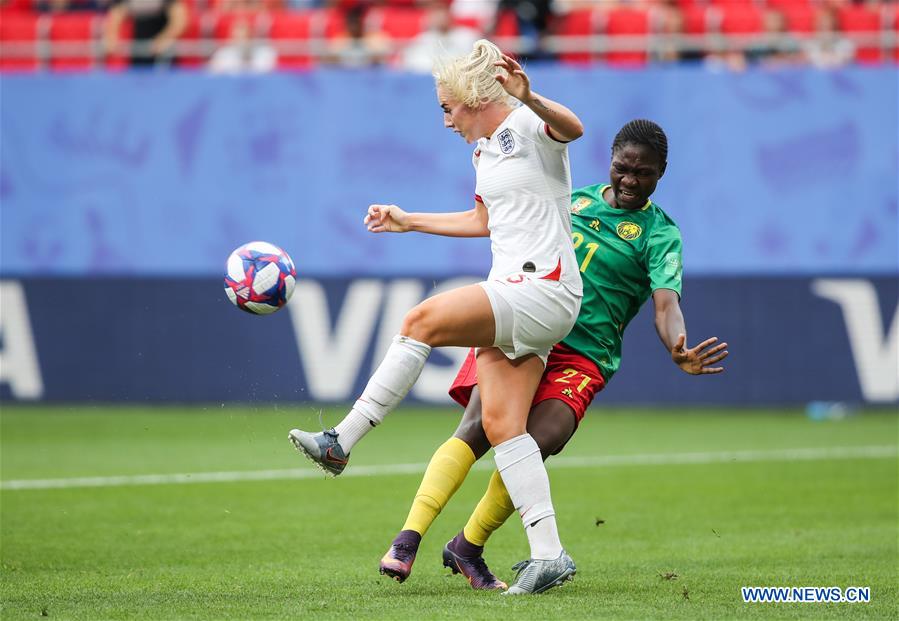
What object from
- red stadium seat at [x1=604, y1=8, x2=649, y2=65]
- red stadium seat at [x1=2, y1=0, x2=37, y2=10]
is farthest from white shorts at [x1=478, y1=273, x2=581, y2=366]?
red stadium seat at [x1=2, y1=0, x2=37, y2=10]

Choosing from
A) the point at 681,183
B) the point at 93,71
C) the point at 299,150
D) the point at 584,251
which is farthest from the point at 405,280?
the point at 584,251

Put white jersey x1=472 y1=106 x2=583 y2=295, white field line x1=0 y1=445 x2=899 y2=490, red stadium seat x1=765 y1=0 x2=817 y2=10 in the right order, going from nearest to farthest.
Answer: white jersey x1=472 y1=106 x2=583 y2=295, white field line x1=0 y1=445 x2=899 y2=490, red stadium seat x1=765 y1=0 x2=817 y2=10

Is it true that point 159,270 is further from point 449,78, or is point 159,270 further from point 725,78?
point 449,78

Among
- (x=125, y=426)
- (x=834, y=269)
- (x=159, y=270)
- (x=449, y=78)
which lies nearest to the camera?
(x=449, y=78)

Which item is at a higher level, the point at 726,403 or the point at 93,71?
the point at 93,71

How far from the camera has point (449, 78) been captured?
249 inches

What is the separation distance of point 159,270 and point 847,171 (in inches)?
342

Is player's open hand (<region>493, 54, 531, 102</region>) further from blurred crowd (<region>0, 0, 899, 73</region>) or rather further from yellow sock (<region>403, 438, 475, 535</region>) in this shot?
blurred crowd (<region>0, 0, 899, 73</region>)

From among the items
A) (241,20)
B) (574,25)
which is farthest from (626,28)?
(241,20)

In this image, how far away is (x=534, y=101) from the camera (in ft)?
19.6

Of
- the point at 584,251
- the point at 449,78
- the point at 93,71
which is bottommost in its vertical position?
the point at 93,71

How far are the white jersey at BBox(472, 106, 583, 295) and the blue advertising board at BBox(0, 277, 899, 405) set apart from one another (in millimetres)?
10415

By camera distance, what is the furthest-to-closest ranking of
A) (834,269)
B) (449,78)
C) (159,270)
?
(159,270) < (834,269) < (449,78)

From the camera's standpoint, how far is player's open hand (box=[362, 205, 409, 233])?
273 inches
